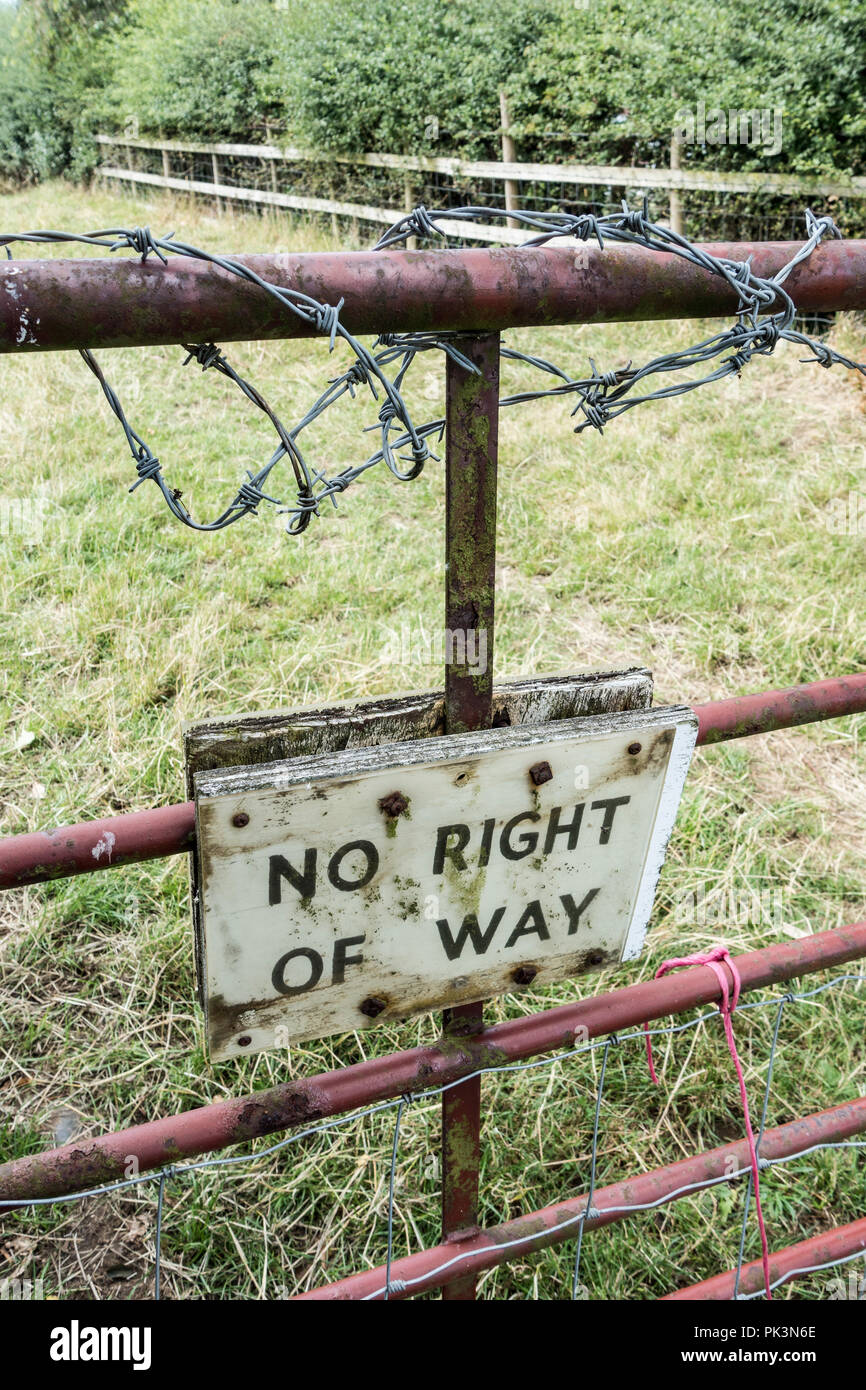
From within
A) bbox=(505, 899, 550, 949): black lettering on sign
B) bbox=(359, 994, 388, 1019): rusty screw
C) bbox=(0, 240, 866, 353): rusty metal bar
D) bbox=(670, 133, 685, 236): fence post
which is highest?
bbox=(670, 133, 685, 236): fence post

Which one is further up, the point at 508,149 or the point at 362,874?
the point at 508,149

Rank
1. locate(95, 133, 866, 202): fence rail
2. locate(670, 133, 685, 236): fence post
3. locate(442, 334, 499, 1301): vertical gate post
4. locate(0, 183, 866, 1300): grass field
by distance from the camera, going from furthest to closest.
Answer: locate(670, 133, 685, 236): fence post, locate(95, 133, 866, 202): fence rail, locate(0, 183, 866, 1300): grass field, locate(442, 334, 499, 1301): vertical gate post

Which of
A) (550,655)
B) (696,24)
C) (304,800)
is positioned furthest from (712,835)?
(696,24)

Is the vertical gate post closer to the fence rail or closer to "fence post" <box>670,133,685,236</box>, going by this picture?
the fence rail

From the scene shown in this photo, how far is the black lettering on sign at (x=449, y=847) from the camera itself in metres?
1.11

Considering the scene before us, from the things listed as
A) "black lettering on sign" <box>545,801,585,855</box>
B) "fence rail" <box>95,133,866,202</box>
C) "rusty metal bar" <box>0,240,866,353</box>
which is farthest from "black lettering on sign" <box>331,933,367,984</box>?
"fence rail" <box>95,133,866,202</box>

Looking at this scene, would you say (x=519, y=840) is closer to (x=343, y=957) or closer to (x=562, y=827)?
(x=562, y=827)

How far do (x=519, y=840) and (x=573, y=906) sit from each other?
0.14 meters

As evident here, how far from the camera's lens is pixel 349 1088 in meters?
1.25

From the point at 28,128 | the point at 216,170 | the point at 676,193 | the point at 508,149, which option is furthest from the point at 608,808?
the point at 28,128

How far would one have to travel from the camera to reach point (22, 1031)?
2320 millimetres

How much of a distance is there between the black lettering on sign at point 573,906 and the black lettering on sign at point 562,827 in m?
0.08

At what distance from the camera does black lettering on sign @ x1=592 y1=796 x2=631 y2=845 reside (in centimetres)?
118

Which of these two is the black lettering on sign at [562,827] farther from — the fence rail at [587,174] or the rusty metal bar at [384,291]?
the fence rail at [587,174]
